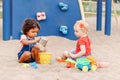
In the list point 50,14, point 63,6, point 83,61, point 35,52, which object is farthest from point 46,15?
point 83,61

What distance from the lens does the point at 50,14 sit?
6895 mm

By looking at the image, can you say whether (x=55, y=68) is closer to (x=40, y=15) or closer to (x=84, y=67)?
(x=84, y=67)

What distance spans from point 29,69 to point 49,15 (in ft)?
9.33

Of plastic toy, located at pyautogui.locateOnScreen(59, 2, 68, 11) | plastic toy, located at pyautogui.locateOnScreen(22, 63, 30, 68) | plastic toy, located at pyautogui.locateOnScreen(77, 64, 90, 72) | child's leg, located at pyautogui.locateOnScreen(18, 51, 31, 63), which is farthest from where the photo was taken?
plastic toy, located at pyautogui.locateOnScreen(59, 2, 68, 11)

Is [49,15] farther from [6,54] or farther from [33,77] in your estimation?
[33,77]

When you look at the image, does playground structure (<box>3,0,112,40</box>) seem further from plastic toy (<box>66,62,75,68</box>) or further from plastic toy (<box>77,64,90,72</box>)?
plastic toy (<box>77,64,90,72</box>)

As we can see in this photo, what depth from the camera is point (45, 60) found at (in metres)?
4.51

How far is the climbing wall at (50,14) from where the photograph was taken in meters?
6.59

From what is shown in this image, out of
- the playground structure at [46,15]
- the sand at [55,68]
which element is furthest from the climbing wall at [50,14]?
the sand at [55,68]

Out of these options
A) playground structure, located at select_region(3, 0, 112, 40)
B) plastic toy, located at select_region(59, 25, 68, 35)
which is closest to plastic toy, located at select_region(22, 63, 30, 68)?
playground structure, located at select_region(3, 0, 112, 40)

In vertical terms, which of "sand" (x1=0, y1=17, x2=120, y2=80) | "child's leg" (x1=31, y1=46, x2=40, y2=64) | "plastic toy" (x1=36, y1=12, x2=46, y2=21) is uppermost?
"plastic toy" (x1=36, y1=12, x2=46, y2=21)

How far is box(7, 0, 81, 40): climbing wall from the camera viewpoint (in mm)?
6594

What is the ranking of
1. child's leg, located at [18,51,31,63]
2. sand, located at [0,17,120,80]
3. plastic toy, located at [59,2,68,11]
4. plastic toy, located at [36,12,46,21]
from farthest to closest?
plastic toy, located at [59,2,68,11] → plastic toy, located at [36,12,46,21] → child's leg, located at [18,51,31,63] → sand, located at [0,17,120,80]

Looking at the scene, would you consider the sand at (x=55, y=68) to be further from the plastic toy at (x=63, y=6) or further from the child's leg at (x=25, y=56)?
the plastic toy at (x=63, y=6)
